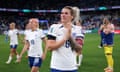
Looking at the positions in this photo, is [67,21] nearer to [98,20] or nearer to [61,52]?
[61,52]

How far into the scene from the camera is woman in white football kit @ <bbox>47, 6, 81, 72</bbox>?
5676 millimetres

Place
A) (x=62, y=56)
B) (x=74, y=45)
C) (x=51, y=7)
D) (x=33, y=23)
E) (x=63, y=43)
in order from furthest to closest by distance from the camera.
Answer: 1. (x=51, y=7)
2. (x=33, y=23)
3. (x=62, y=56)
4. (x=74, y=45)
5. (x=63, y=43)

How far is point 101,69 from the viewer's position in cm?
1427

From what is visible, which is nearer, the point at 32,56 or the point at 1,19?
the point at 32,56

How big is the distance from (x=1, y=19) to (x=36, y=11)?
673cm

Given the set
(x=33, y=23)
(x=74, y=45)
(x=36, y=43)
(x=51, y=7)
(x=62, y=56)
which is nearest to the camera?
(x=74, y=45)

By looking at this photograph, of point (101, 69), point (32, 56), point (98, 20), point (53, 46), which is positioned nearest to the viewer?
point (53, 46)

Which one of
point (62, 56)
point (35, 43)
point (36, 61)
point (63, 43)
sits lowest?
point (36, 61)

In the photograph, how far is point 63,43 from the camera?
5.70m

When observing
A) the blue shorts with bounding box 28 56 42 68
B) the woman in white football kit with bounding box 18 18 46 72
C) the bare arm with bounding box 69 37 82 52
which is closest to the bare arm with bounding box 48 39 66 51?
the bare arm with bounding box 69 37 82 52

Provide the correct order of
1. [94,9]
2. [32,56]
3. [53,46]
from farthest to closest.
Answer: [94,9] → [32,56] → [53,46]

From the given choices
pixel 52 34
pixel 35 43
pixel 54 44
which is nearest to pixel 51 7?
pixel 35 43

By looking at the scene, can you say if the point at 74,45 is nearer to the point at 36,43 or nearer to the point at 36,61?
the point at 36,61

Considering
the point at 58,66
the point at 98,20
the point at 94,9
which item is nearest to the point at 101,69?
the point at 58,66
